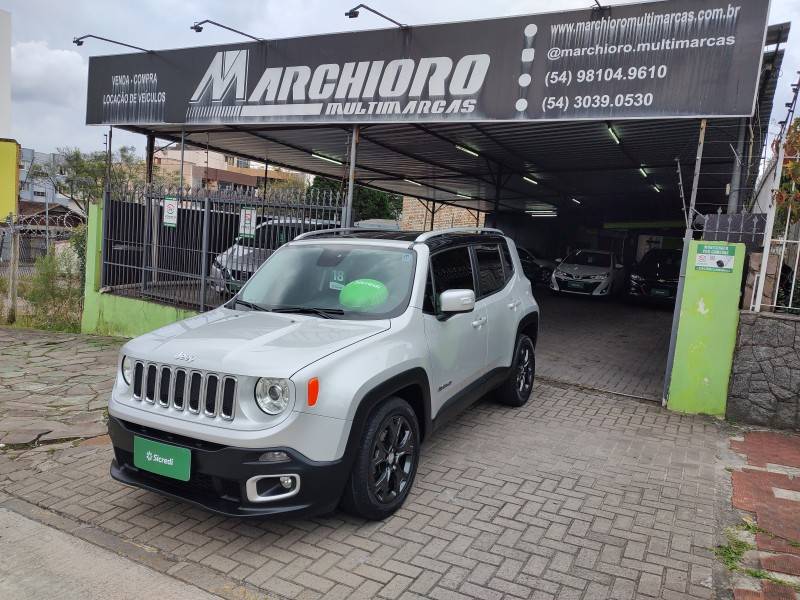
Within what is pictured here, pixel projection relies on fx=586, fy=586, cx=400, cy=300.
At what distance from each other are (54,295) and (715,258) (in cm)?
1041

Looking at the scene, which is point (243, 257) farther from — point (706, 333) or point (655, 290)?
point (655, 290)

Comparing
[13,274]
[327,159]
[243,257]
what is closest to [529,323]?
[243,257]

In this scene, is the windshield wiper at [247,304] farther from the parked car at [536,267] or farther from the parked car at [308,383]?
the parked car at [536,267]

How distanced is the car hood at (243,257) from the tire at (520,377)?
389cm

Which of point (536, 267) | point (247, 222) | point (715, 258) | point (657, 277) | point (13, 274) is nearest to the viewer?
point (715, 258)

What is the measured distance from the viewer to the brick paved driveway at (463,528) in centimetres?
311

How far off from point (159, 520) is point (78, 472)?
112cm

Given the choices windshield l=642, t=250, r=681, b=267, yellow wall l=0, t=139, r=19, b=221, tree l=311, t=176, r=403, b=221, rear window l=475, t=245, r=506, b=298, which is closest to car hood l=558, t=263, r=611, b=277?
windshield l=642, t=250, r=681, b=267

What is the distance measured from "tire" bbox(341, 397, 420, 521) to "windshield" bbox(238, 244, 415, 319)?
28.4 inches

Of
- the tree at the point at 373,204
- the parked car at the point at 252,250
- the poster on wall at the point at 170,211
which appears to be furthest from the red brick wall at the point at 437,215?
the parked car at the point at 252,250

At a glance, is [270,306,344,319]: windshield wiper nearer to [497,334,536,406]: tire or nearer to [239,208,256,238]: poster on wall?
[497,334,536,406]: tire

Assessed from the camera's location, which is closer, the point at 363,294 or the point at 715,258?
the point at 363,294

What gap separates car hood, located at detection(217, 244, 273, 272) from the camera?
27.2 ft

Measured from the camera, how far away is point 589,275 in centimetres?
1591
